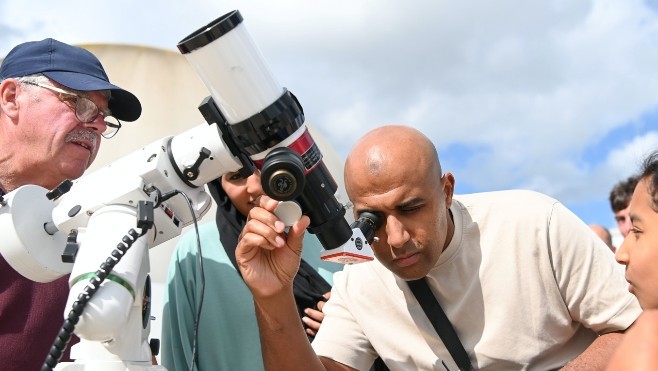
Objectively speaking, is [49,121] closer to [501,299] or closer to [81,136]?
[81,136]

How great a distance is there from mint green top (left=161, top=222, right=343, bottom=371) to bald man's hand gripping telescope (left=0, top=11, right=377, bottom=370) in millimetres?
1321

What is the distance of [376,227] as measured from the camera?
2854 mm

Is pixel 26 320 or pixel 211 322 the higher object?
pixel 26 320

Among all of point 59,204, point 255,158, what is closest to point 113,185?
point 59,204

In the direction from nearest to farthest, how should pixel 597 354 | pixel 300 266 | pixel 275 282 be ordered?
pixel 275 282 → pixel 597 354 → pixel 300 266

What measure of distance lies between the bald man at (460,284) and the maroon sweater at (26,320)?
0.80 metres

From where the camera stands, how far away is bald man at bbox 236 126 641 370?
9.11ft

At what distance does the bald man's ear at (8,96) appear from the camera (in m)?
3.08

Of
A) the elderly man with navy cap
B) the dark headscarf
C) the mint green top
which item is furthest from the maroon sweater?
the dark headscarf

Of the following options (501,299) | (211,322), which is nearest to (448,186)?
(501,299)

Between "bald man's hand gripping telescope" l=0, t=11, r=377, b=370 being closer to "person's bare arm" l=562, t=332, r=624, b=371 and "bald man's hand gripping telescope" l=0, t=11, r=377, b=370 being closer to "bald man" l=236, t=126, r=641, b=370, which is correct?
"bald man" l=236, t=126, r=641, b=370

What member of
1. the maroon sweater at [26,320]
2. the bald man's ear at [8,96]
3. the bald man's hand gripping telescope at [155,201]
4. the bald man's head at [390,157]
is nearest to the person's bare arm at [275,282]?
the bald man's hand gripping telescope at [155,201]

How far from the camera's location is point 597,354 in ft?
8.83

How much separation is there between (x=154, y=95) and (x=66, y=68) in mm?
5735
